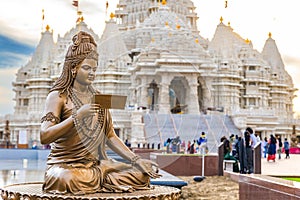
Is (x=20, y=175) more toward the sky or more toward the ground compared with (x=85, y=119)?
more toward the ground

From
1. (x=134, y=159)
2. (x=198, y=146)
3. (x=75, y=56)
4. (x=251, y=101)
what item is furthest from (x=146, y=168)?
(x=251, y=101)

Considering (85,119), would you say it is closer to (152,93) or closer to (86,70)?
(86,70)

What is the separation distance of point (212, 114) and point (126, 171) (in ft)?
118

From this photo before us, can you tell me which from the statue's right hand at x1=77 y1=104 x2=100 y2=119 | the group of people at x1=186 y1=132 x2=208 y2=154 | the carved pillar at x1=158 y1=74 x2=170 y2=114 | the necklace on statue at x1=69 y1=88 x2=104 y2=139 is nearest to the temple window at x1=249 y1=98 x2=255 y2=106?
the carved pillar at x1=158 y1=74 x2=170 y2=114

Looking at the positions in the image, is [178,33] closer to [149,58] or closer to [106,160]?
[149,58]

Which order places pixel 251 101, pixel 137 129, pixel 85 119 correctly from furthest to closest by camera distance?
pixel 251 101, pixel 137 129, pixel 85 119

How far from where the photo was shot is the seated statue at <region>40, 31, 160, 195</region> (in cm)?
457

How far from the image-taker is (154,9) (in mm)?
59844

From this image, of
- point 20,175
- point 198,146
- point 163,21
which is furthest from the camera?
point 163,21

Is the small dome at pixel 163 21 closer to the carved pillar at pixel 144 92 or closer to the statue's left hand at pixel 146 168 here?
the carved pillar at pixel 144 92

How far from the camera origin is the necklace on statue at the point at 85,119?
4.72 meters

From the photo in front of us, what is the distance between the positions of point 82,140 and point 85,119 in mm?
232

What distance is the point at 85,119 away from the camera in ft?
15.5

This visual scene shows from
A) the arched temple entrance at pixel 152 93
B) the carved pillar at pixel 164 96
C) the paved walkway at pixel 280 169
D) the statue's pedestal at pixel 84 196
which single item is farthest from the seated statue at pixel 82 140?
the arched temple entrance at pixel 152 93
